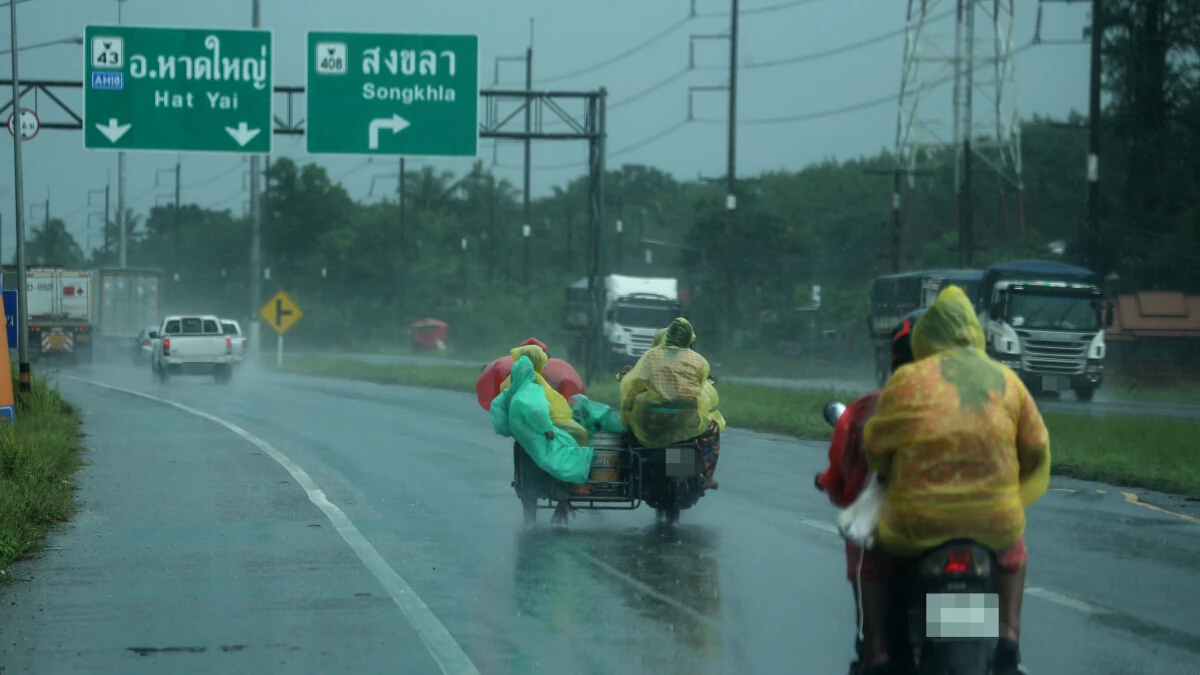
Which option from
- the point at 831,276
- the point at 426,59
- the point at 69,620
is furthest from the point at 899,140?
the point at 69,620

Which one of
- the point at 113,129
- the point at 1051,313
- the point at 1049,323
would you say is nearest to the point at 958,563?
the point at 113,129

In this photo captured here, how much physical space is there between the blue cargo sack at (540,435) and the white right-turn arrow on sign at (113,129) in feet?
67.6

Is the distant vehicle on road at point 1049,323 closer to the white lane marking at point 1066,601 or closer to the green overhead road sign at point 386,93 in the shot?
the green overhead road sign at point 386,93

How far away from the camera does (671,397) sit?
11.6 metres

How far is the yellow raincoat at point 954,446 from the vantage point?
512 centimetres

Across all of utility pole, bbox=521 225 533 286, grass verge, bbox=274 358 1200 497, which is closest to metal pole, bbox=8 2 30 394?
grass verge, bbox=274 358 1200 497

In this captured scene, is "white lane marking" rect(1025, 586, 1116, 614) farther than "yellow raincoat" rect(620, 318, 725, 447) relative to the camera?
No

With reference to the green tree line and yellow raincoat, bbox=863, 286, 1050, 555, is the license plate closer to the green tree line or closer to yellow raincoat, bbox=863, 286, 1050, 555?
yellow raincoat, bbox=863, 286, 1050, 555

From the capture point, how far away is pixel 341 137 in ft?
101

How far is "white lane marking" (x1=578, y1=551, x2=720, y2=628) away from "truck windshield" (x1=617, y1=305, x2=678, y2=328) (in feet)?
132

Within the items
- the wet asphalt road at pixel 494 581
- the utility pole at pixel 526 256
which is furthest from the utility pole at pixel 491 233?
the wet asphalt road at pixel 494 581

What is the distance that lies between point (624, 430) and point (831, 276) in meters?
79.0

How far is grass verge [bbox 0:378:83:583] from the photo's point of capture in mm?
11625

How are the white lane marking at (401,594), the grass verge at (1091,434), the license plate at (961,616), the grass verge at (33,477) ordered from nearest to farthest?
1. the license plate at (961,616)
2. the white lane marking at (401,594)
3. the grass verge at (33,477)
4. the grass verge at (1091,434)
